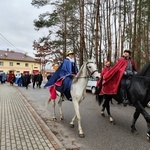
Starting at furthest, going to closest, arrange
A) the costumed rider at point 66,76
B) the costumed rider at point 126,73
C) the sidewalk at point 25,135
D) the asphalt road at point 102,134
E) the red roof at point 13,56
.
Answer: the red roof at point 13,56 < the costumed rider at point 66,76 < the costumed rider at point 126,73 < the asphalt road at point 102,134 < the sidewalk at point 25,135

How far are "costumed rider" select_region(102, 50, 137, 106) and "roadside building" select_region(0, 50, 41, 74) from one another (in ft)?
212

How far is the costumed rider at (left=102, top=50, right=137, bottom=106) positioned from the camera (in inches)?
265

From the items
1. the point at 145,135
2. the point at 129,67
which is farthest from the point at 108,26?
the point at 145,135

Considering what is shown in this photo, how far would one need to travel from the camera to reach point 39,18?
992 inches

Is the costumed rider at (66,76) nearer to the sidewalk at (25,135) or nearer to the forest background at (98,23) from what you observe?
the sidewalk at (25,135)

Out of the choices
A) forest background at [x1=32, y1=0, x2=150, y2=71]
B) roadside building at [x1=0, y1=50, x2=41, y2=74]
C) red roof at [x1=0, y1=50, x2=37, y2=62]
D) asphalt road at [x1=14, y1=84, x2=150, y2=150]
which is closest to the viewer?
asphalt road at [x1=14, y1=84, x2=150, y2=150]

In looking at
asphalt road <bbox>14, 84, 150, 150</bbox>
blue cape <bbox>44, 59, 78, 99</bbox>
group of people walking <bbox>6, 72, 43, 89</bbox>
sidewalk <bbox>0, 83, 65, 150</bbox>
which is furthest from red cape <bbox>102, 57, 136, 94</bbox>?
group of people walking <bbox>6, 72, 43, 89</bbox>

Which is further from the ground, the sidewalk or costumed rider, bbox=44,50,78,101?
costumed rider, bbox=44,50,78,101

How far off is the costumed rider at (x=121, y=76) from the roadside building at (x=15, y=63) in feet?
212

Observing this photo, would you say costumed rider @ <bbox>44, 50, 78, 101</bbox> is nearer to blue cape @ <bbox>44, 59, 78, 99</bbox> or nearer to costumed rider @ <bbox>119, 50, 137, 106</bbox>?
blue cape @ <bbox>44, 59, 78, 99</bbox>

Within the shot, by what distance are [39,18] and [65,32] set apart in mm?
4322

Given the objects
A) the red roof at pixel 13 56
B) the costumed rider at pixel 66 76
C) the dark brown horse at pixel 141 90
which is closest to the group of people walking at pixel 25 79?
the costumed rider at pixel 66 76

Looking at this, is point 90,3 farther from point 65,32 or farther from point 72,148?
point 72,148

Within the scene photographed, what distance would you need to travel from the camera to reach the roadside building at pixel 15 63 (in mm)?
72375
